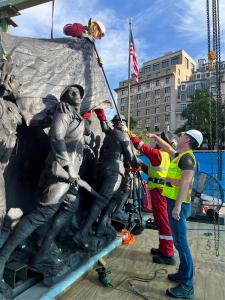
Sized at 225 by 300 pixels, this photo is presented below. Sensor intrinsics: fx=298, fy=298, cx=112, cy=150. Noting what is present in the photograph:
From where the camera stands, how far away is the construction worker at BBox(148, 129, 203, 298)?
3.45 metres

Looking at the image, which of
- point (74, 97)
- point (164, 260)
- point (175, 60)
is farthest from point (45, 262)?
point (175, 60)

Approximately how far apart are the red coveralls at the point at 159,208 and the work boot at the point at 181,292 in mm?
1249

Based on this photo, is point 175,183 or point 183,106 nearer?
point 175,183

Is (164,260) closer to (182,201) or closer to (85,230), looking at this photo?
(85,230)

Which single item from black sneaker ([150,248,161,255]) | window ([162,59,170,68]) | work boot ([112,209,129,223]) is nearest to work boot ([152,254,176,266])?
black sneaker ([150,248,161,255])

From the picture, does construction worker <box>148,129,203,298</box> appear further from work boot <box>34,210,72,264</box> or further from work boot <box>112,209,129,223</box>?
work boot <box>112,209,129,223</box>

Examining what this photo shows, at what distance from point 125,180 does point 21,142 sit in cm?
209

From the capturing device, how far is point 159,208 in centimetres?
509

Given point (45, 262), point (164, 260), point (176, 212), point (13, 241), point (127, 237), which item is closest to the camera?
point (13, 241)

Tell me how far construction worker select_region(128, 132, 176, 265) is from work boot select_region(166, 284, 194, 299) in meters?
1.21

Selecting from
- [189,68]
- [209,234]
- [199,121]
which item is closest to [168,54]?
[189,68]

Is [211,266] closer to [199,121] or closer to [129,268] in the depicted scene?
[129,268]

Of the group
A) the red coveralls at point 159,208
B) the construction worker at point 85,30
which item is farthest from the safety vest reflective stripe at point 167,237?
the construction worker at point 85,30

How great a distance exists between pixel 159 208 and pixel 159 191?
287 mm
